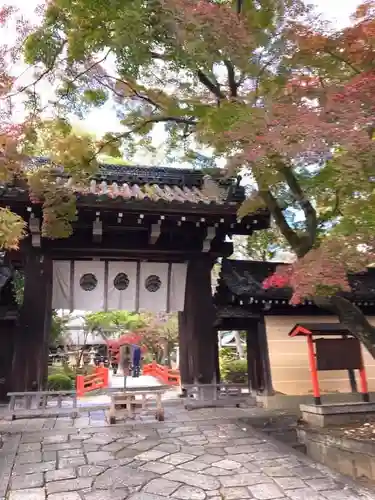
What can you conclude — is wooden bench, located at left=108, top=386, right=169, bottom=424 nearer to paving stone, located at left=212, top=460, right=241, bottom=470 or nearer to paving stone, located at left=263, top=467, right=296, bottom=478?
paving stone, located at left=212, top=460, right=241, bottom=470

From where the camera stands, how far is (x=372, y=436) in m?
5.12

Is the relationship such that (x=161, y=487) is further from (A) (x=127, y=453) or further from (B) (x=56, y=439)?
(B) (x=56, y=439)

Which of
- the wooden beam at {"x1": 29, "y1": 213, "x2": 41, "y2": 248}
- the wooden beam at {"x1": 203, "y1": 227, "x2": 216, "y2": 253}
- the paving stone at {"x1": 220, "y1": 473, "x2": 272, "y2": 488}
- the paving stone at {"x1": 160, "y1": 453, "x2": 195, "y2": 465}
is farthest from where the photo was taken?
the wooden beam at {"x1": 203, "y1": 227, "x2": 216, "y2": 253}

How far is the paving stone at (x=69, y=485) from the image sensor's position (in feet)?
12.9

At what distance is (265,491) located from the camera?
3918mm

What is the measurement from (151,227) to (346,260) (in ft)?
15.3

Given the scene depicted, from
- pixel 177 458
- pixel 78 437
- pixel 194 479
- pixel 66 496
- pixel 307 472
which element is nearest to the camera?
pixel 66 496

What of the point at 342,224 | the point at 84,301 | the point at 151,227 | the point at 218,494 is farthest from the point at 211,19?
the point at 84,301

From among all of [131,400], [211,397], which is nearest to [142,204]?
[131,400]

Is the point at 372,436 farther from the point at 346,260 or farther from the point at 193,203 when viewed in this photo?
the point at 193,203

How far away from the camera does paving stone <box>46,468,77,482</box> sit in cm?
422

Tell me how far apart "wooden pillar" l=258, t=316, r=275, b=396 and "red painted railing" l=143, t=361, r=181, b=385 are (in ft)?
22.6

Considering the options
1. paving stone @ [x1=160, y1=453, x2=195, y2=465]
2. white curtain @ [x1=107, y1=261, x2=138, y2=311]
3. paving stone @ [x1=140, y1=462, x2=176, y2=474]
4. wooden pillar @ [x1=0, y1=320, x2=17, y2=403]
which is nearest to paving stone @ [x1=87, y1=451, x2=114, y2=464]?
paving stone @ [x1=140, y1=462, x2=176, y2=474]

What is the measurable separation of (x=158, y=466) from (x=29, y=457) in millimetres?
1712
